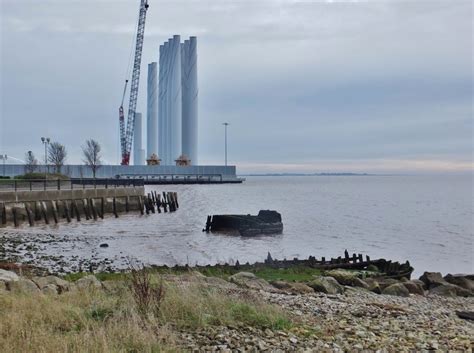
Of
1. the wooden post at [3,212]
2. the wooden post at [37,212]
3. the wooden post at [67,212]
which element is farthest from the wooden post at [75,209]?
the wooden post at [3,212]

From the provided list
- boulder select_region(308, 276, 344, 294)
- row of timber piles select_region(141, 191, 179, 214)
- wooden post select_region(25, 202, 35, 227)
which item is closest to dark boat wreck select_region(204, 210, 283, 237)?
wooden post select_region(25, 202, 35, 227)

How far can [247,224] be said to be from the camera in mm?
35375

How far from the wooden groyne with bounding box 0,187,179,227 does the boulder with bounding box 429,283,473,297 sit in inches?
1168

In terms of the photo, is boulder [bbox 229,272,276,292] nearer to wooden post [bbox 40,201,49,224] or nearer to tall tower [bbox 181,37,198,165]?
wooden post [bbox 40,201,49,224]

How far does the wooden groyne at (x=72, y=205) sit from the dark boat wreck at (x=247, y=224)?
40.0 feet

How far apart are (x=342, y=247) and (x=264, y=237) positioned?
5.41m

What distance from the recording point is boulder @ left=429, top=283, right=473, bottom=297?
15141mm

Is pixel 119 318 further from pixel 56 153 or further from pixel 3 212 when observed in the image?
pixel 56 153

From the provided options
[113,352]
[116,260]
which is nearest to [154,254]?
[116,260]

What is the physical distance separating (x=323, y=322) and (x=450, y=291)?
29.6ft

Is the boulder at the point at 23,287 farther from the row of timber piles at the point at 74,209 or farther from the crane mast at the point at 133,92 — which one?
the crane mast at the point at 133,92

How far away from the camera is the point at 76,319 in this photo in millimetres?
7109

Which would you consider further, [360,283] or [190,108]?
[190,108]

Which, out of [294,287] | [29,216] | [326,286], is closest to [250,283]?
[294,287]
